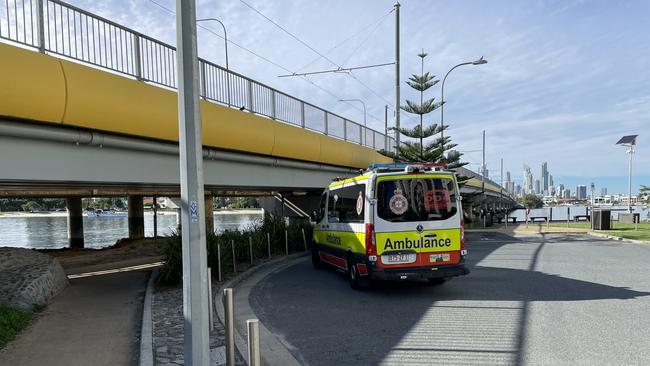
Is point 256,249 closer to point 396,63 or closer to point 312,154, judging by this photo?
point 312,154

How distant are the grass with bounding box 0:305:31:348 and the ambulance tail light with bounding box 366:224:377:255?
553cm

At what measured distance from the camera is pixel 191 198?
4.18m

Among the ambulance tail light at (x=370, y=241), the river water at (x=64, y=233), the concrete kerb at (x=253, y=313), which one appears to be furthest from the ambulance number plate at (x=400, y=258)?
the river water at (x=64, y=233)

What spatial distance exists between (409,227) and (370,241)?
2.49 ft

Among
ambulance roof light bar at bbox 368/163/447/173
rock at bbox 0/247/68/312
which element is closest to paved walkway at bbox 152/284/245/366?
rock at bbox 0/247/68/312

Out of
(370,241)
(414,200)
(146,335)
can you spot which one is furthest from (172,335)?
(414,200)

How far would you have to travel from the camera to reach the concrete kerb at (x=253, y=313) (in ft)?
17.3

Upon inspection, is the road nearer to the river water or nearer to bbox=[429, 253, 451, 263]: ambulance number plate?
bbox=[429, 253, 451, 263]: ambulance number plate

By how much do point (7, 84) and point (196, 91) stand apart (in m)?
3.74

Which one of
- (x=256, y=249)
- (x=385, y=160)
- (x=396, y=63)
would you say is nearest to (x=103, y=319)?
(x=256, y=249)

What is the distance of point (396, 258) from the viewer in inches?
333

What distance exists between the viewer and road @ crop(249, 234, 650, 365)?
204 inches

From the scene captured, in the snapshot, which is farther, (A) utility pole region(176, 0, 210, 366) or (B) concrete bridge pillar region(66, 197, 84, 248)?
(B) concrete bridge pillar region(66, 197, 84, 248)

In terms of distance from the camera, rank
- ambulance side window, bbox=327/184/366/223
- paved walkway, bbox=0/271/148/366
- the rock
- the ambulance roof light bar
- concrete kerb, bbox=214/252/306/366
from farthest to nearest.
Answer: ambulance side window, bbox=327/184/366/223 → the ambulance roof light bar → the rock → paved walkway, bbox=0/271/148/366 → concrete kerb, bbox=214/252/306/366
